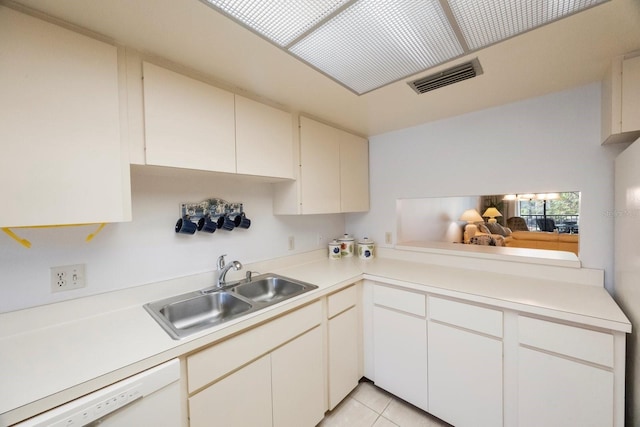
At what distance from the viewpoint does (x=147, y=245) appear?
1.37 metres

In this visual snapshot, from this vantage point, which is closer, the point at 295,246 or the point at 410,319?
the point at 410,319

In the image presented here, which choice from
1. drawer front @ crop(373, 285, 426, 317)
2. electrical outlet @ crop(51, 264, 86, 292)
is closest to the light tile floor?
drawer front @ crop(373, 285, 426, 317)

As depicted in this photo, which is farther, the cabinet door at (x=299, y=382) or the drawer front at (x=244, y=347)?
the cabinet door at (x=299, y=382)

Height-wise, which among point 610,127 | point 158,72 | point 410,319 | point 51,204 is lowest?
point 410,319

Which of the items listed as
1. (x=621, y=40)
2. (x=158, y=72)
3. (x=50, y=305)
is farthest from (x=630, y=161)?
(x=50, y=305)

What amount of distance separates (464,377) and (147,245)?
A: 6.46ft

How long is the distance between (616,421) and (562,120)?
160 cm

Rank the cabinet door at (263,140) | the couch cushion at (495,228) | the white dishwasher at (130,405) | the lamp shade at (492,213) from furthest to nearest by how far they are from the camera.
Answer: the couch cushion at (495,228) → the lamp shade at (492,213) → the cabinet door at (263,140) → the white dishwasher at (130,405)

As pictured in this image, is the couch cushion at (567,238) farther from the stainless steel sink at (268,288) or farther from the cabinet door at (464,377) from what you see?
the stainless steel sink at (268,288)

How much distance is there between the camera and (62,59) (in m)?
0.91

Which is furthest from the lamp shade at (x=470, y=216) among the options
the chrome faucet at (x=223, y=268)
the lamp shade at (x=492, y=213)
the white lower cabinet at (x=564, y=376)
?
the chrome faucet at (x=223, y=268)

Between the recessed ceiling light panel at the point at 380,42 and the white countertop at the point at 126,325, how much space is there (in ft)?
4.12

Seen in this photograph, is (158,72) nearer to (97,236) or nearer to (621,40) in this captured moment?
(97,236)

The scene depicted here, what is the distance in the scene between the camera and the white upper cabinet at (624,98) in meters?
1.16
